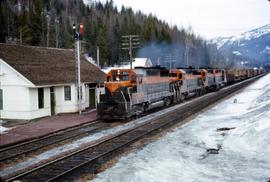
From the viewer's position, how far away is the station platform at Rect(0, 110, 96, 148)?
732 inches

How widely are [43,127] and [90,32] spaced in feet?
287

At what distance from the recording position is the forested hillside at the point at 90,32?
254 feet

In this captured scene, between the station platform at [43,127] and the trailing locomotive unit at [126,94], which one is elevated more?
the trailing locomotive unit at [126,94]

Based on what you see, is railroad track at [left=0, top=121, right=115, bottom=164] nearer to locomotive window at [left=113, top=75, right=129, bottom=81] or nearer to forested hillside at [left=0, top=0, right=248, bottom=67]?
locomotive window at [left=113, top=75, right=129, bottom=81]

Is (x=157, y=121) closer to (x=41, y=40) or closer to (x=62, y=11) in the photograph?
(x=41, y=40)

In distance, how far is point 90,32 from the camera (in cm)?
10706

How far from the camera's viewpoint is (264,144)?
534 inches

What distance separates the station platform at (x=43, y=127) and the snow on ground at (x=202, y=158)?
666 cm

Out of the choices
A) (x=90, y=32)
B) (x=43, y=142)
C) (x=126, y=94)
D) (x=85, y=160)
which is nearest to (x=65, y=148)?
(x=43, y=142)

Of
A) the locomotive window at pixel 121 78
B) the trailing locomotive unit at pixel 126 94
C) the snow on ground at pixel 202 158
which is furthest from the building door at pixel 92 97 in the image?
the snow on ground at pixel 202 158

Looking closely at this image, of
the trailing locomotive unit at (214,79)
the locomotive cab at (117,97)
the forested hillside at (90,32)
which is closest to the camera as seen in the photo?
the locomotive cab at (117,97)

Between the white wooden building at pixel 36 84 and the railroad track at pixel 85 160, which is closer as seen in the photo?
the railroad track at pixel 85 160

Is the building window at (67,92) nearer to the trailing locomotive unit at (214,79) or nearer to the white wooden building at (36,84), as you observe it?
the white wooden building at (36,84)

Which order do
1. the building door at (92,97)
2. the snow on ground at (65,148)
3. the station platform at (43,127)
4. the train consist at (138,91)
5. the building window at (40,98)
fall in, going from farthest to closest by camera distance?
the building door at (92,97) < the building window at (40,98) < the train consist at (138,91) < the station platform at (43,127) < the snow on ground at (65,148)
